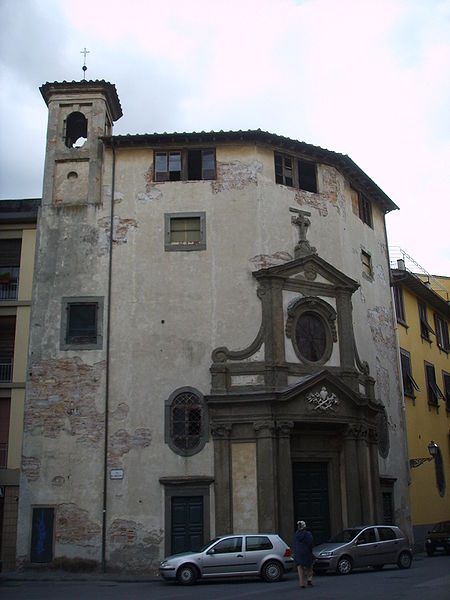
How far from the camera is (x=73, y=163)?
2494 cm

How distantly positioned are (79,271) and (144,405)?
5.07m

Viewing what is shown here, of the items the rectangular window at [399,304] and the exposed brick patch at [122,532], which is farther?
the rectangular window at [399,304]

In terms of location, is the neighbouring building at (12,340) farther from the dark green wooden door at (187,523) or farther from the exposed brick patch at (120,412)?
the dark green wooden door at (187,523)

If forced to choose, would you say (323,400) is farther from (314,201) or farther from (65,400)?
(65,400)

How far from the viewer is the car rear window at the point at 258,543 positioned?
59.0 feet

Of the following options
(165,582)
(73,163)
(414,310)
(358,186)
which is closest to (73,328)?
(73,163)

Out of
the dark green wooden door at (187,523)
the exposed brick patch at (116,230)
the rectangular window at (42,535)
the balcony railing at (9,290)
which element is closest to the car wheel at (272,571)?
the dark green wooden door at (187,523)

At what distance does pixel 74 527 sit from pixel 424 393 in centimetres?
1865

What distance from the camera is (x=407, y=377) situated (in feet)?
102

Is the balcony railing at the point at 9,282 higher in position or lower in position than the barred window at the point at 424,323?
lower

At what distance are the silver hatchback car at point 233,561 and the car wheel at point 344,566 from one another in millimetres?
1513

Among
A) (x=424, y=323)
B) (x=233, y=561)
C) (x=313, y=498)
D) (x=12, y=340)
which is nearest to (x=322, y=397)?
(x=313, y=498)

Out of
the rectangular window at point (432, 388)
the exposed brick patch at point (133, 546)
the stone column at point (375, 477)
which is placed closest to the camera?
the exposed brick patch at point (133, 546)

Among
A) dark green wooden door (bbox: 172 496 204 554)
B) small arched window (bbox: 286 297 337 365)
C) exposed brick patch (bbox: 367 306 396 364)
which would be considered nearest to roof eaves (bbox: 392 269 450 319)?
exposed brick patch (bbox: 367 306 396 364)
